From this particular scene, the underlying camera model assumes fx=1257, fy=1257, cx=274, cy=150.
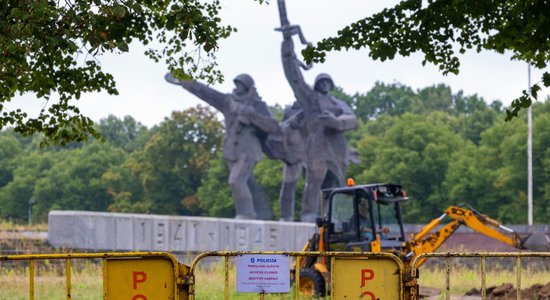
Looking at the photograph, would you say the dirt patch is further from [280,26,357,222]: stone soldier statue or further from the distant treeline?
the distant treeline

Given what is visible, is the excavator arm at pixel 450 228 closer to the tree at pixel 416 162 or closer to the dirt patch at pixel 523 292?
the dirt patch at pixel 523 292

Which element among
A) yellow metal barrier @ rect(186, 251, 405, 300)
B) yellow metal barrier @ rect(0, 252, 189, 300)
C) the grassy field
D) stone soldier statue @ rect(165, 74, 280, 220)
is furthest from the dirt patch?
stone soldier statue @ rect(165, 74, 280, 220)

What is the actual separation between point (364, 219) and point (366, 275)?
468 inches

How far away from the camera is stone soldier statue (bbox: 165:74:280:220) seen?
131ft

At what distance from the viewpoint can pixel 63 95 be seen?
16406 mm

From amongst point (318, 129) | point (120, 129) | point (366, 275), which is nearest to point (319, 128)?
point (318, 129)

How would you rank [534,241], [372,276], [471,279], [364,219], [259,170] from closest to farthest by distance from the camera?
[372,276]
[364,219]
[534,241]
[471,279]
[259,170]

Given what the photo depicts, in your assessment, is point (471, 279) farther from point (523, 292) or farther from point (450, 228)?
point (523, 292)

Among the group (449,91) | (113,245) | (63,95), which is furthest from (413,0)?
(449,91)

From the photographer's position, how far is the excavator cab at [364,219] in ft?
73.5

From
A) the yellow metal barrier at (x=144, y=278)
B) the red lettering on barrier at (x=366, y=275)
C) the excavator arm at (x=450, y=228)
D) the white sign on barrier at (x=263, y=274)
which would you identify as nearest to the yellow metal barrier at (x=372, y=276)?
the red lettering on barrier at (x=366, y=275)

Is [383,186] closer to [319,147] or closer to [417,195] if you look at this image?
[319,147]

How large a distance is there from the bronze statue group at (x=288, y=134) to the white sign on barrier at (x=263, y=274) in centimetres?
2776

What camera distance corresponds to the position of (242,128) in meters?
40.7
